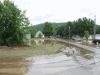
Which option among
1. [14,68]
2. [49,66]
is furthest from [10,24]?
[49,66]

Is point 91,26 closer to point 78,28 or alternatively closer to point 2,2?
point 78,28

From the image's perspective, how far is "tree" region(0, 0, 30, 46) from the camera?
1437cm

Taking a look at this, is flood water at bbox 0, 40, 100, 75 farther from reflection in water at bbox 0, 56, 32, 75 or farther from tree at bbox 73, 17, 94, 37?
tree at bbox 73, 17, 94, 37

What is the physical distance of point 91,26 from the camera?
5475cm

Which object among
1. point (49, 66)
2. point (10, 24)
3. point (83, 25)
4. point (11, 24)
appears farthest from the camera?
point (83, 25)

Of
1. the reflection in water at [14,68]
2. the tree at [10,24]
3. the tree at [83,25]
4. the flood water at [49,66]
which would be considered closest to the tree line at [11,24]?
the tree at [10,24]

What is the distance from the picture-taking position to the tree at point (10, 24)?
1437 cm

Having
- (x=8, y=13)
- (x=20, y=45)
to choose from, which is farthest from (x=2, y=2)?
(x=20, y=45)

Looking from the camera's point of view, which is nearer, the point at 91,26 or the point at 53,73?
the point at 53,73

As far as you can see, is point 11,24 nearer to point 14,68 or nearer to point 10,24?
point 10,24

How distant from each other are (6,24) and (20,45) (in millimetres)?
3944

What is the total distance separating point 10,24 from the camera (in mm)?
14867

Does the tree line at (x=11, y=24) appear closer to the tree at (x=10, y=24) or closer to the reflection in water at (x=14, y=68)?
the tree at (x=10, y=24)

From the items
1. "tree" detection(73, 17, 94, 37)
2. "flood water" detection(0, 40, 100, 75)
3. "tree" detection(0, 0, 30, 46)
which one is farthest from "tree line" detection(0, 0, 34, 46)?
"tree" detection(73, 17, 94, 37)
